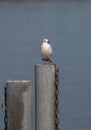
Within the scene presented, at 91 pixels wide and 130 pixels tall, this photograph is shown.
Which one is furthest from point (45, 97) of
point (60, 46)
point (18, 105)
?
point (60, 46)

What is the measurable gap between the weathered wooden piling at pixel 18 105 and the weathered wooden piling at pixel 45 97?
148mm

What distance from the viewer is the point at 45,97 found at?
3766 mm

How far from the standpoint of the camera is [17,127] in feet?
11.9

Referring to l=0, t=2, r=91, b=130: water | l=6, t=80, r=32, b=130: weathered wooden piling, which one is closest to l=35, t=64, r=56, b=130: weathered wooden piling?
l=6, t=80, r=32, b=130: weathered wooden piling

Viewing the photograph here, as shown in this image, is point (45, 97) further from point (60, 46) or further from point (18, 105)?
point (60, 46)

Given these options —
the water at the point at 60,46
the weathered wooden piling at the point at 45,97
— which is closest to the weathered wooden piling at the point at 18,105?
the weathered wooden piling at the point at 45,97

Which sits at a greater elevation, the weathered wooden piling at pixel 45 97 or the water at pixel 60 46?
the water at pixel 60 46

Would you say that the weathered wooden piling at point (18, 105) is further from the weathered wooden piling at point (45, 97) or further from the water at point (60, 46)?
the water at point (60, 46)

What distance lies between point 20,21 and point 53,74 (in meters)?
2.62

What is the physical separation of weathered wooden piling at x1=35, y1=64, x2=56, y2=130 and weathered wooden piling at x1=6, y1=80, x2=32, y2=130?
148mm

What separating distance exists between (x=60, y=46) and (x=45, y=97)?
2537mm

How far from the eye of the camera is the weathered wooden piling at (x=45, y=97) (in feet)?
12.3

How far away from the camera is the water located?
6.18 m

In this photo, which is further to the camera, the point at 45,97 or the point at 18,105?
the point at 45,97
